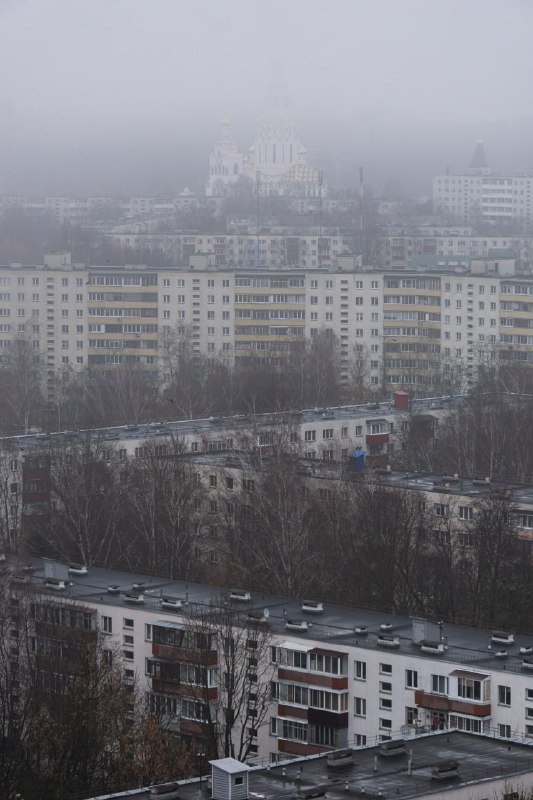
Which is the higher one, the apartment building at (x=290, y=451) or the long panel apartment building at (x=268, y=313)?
the long panel apartment building at (x=268, y=313)

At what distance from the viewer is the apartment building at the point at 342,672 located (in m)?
9.70

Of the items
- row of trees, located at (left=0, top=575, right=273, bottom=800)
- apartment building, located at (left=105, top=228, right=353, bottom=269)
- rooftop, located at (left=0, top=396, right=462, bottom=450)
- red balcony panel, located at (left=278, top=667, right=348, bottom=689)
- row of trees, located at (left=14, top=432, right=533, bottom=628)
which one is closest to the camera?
row of trees, located at (left=0, top=575, right=273, bottom=800)

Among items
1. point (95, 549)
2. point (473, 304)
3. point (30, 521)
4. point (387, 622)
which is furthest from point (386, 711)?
point (473, 304)

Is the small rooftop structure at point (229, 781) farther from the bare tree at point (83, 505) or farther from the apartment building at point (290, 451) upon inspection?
the apartment building at point (290, 451)

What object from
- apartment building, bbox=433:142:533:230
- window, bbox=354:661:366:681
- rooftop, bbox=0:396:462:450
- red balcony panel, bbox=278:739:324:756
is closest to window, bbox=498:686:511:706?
window, bbox=354:661:366:681

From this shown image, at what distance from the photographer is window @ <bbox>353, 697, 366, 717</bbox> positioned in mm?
10133

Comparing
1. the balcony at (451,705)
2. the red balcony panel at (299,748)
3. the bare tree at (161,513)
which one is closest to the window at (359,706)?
the red balcony panel at (299,748)

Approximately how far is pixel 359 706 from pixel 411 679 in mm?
364

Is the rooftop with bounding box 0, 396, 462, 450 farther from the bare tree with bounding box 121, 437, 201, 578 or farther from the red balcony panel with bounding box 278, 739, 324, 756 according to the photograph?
the red balcony panel with bounding box 278, 739, 324, 756

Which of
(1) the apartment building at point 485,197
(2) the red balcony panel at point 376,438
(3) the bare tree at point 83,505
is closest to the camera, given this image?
(3) the bare tree at point 83,505

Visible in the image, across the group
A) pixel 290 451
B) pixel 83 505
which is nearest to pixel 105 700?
pixel 83 505

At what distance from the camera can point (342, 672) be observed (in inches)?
400

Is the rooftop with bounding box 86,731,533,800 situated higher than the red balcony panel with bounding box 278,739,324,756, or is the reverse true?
the rooftop with bounding box 86,731,533,800

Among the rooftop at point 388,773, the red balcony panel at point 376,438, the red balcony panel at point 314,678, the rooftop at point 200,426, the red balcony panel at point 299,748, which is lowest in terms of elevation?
the red balcony panel at point 299,748
